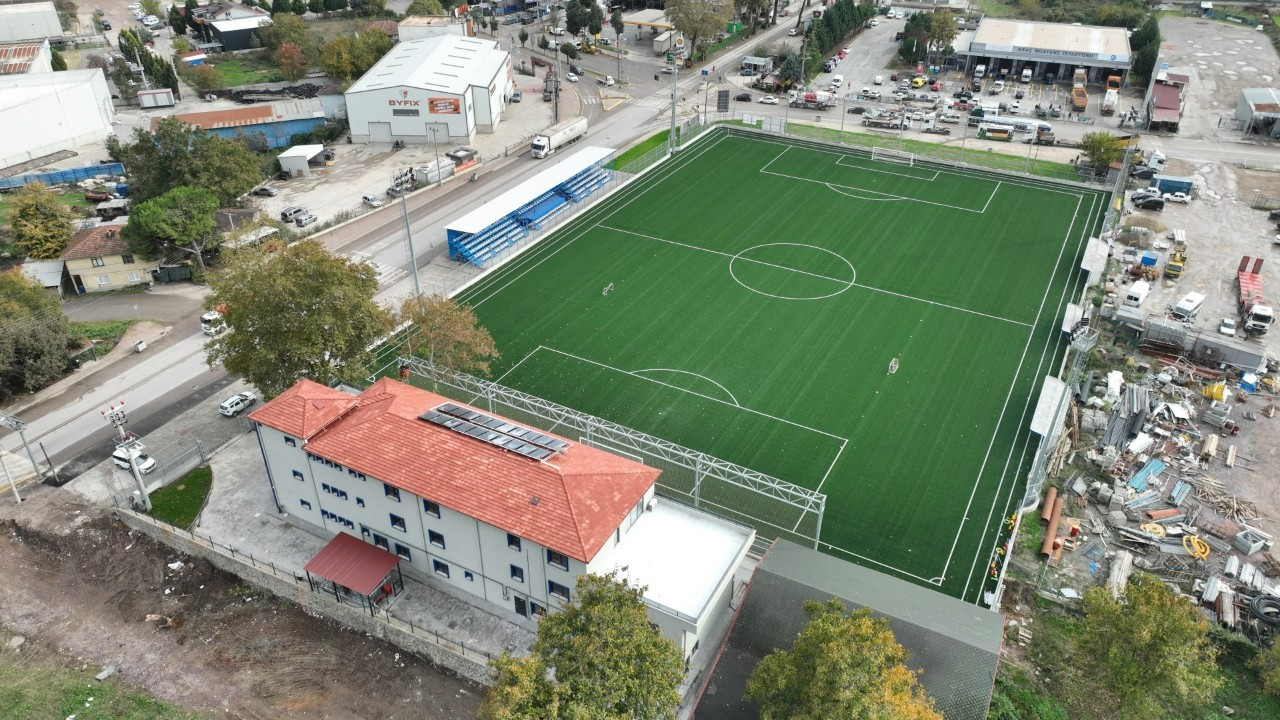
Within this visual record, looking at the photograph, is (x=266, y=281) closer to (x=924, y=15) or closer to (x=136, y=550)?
(x=136, y=550)

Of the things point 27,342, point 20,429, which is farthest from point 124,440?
point 27,342

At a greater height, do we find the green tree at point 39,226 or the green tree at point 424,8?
the green tree at point 424,8

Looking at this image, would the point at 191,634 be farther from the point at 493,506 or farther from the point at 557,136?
the point at 557,136

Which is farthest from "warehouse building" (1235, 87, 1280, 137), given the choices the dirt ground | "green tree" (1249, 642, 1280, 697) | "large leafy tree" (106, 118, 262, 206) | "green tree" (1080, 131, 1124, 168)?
"large leafy tree" (106, 118, 262, 206)

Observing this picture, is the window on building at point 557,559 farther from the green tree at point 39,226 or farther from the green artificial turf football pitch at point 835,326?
the green tree at point 39,226

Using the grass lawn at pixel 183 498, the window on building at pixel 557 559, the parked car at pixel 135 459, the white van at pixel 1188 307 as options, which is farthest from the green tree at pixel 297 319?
the white van at pixel 1188 307

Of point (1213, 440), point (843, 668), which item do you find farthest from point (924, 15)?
point (843, 668)
